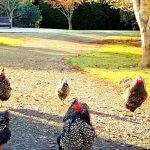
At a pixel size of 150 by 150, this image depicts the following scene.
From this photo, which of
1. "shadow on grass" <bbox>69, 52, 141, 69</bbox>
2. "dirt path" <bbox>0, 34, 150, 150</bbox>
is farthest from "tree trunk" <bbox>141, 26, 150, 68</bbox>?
"dirt path" <bbox>0, 34, 150, 150</bbox>

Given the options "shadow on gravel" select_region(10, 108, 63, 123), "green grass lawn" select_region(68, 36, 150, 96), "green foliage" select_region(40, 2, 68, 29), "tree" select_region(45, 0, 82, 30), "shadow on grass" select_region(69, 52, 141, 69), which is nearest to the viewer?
"shadow on gravel" select_region(10, 108, 63, 123)

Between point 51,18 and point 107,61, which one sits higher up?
point 107,61

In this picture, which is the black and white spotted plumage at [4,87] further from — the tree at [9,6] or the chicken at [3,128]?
the tree at [9,6]

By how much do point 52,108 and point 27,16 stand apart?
33.1 m

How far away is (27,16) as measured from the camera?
42.9 metres

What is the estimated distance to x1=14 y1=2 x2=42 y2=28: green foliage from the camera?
42.1 m

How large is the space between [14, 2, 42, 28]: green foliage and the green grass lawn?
57.9 feet

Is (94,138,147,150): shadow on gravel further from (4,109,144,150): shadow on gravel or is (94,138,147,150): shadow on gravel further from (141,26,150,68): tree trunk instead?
(141,26,150,68): tree trunk

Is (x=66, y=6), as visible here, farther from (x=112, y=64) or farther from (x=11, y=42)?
(x=112, y=64)

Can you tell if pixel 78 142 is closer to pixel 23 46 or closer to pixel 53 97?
pixel 53 97

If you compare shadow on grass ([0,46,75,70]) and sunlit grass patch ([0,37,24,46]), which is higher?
shadow on grass ([0,46,75,70])

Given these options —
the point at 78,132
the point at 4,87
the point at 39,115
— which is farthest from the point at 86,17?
the point at 78,132

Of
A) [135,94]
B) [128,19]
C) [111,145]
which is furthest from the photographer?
[128,19]

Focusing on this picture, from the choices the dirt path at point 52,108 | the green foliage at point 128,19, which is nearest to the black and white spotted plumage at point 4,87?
the dirt path at point 52,108
